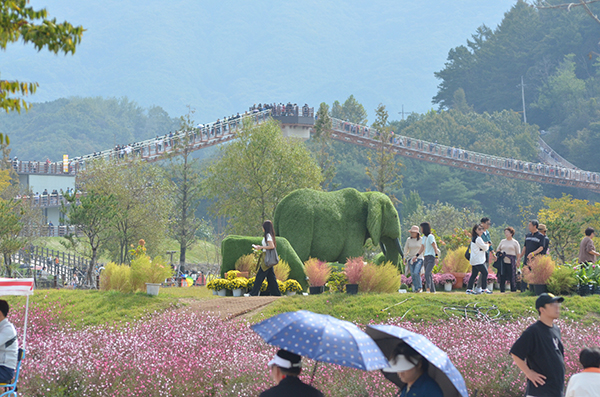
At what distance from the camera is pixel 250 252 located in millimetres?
16688

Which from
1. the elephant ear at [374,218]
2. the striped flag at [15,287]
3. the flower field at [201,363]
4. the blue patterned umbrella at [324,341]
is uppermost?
the elephant ear at [374,218]

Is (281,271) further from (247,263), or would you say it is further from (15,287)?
(15,287)

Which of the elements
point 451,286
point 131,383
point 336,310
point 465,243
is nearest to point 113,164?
point 465,243

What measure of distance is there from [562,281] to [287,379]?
1128 cm

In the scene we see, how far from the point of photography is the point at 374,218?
713 inches

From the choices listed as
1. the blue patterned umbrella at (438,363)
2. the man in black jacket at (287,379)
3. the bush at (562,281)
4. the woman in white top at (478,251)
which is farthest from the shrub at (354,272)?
the man in black jacket at (287,379)

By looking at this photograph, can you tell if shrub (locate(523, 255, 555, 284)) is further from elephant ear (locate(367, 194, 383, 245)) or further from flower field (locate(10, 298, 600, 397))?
elephant ear (locate(367, 194, 383, 245))

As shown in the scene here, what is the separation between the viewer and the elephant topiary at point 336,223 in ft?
59.4

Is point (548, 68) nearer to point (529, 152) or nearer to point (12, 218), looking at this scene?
point (529, 152)

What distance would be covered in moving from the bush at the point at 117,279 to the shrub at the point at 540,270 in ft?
29.0

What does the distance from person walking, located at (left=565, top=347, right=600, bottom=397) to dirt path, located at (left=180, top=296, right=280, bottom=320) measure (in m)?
8.13

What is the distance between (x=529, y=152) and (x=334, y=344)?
8585 centimetres

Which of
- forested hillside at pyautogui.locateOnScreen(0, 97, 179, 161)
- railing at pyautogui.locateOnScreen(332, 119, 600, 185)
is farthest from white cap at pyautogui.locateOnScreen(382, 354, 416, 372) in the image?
forested hillside at pyautogui.locateOnScreen(0, 97, 179, 161)

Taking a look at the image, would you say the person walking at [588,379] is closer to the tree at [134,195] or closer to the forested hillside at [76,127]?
the tree at [134,195]
